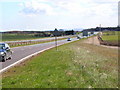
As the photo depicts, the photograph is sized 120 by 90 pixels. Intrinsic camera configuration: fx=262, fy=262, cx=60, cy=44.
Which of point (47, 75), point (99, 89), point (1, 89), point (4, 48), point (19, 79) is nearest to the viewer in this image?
point (1, 89)

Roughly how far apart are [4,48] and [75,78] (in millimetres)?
12760

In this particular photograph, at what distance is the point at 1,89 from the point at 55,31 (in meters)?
24.3

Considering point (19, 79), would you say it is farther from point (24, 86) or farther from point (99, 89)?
point (99, 89)

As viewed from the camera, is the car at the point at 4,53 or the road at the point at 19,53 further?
the car at the point at 4,53

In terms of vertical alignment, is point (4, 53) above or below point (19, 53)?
above

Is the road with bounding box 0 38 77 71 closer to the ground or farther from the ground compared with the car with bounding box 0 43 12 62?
closer to the ground

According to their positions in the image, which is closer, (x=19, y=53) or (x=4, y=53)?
(x=4, y=53)

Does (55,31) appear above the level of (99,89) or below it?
above

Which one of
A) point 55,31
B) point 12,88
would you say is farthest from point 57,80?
point 55,31

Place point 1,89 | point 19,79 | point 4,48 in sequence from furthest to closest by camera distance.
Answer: point 4,48 → point 19,79 → point 1,89

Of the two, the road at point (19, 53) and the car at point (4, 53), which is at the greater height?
the car at point (4, 53)

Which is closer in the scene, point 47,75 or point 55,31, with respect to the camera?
point 47,75

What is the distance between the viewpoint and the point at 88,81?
11.7 m

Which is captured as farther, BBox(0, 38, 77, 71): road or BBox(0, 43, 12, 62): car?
BBox(0, 43, 12, 62): car
